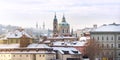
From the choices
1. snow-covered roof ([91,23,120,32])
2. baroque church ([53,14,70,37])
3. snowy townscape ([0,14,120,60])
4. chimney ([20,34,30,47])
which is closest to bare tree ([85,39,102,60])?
snowy townscape ([0,14,120,60])

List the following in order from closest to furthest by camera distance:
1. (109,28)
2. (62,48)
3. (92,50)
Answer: (62,48), (92,50), (109,28)

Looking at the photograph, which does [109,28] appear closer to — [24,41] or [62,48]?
[62,48]

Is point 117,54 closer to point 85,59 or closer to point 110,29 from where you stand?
point 110,29

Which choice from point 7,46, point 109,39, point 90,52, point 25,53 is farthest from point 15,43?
point 109,39

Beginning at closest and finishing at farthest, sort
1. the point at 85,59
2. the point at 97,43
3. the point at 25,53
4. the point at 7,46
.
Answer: the point at 25,53 < the point at 7,46 < the point at 85,59 < the point at 97,43

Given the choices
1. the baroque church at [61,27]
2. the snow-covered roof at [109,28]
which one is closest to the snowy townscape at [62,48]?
the snow-covered roof at [109,28]

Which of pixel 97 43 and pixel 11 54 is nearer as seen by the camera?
pixel 11 54

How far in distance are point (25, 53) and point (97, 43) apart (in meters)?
25.0

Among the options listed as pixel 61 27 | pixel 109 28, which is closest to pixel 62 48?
pixel 109 28

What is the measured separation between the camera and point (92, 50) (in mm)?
89375

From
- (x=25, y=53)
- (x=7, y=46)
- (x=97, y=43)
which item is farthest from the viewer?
(x=97, y=43)

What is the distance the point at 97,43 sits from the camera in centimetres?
9588

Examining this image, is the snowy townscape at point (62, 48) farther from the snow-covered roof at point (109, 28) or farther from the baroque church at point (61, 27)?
the baroque church at point (61, 27)

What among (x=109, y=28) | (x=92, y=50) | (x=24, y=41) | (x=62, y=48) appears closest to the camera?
(x=24, y=41)
